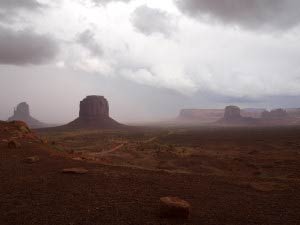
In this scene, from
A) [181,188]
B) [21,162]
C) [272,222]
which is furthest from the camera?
[21,162]

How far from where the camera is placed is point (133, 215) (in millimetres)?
14633

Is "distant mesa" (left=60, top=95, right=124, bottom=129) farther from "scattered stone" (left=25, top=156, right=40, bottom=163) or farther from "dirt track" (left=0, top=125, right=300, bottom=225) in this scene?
"dirt track" (left=0, top=125, right=300, bottom=225)

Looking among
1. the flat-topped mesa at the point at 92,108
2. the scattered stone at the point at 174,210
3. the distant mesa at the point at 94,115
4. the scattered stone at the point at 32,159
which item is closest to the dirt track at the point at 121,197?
the scattered stone at the point at 174,210

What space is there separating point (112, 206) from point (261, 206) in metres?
7.57

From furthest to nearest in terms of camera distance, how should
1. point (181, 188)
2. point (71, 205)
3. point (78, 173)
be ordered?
point (78, 173), point (181, 188), point (71, 205)

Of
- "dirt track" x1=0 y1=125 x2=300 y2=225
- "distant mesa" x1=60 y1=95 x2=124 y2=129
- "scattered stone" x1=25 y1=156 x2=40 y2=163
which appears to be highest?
"distant mesa" x1=60 y1=95 x2=124 y2=129

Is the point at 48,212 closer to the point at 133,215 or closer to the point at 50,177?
the point at 133,215

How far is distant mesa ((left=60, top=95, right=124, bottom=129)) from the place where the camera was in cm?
17262

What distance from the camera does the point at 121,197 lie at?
1725cm

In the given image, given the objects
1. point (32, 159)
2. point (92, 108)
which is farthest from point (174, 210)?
point (92, 108)

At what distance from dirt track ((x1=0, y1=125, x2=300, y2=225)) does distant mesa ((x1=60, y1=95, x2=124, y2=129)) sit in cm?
14821

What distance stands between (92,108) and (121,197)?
546ft

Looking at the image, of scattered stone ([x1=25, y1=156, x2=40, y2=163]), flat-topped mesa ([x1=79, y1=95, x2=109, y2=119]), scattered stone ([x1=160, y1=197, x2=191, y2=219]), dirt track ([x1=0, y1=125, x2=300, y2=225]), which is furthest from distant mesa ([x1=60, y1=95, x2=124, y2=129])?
scattered stone ([x1=160, y1=197, x2=191, y2=219])

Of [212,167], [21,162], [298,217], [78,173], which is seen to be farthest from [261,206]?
[212,167]
